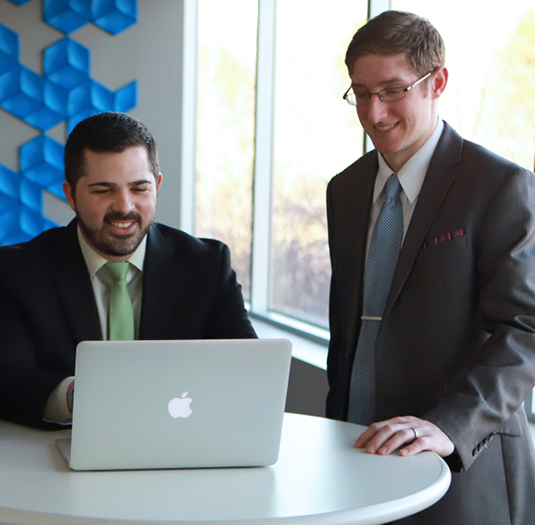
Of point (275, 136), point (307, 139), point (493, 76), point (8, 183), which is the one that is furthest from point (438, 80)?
point (8, 183)

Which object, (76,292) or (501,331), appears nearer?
(501,331)

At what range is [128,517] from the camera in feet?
3.76

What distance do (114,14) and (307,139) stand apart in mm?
1733

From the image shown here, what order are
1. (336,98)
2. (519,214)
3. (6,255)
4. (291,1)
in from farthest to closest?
1. (291,1)
2. (336,98)
3. (6,255)
4. (519,214)

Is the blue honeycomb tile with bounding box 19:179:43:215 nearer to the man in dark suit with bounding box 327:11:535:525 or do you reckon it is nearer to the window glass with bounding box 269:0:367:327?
the window glass with bounding box 269:0:367:327

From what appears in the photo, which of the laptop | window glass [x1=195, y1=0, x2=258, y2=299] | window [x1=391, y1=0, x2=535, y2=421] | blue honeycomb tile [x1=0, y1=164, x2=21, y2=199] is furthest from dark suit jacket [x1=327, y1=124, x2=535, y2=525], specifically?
blue honeycomb tile [x1=0, y1=164, x2=21, y2=199]

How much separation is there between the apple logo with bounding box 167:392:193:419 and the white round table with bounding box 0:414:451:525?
0.13 metres

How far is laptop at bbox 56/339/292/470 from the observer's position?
4.21 feet

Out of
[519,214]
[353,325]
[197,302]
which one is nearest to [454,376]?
[353,325]

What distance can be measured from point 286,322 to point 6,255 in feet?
8.80

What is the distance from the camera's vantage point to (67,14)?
4777 mm

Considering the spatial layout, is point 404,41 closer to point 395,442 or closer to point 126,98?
point 395,442

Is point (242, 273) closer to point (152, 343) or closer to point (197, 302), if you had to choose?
point (197, 302)

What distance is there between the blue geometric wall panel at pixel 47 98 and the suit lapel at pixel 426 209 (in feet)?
11.4
